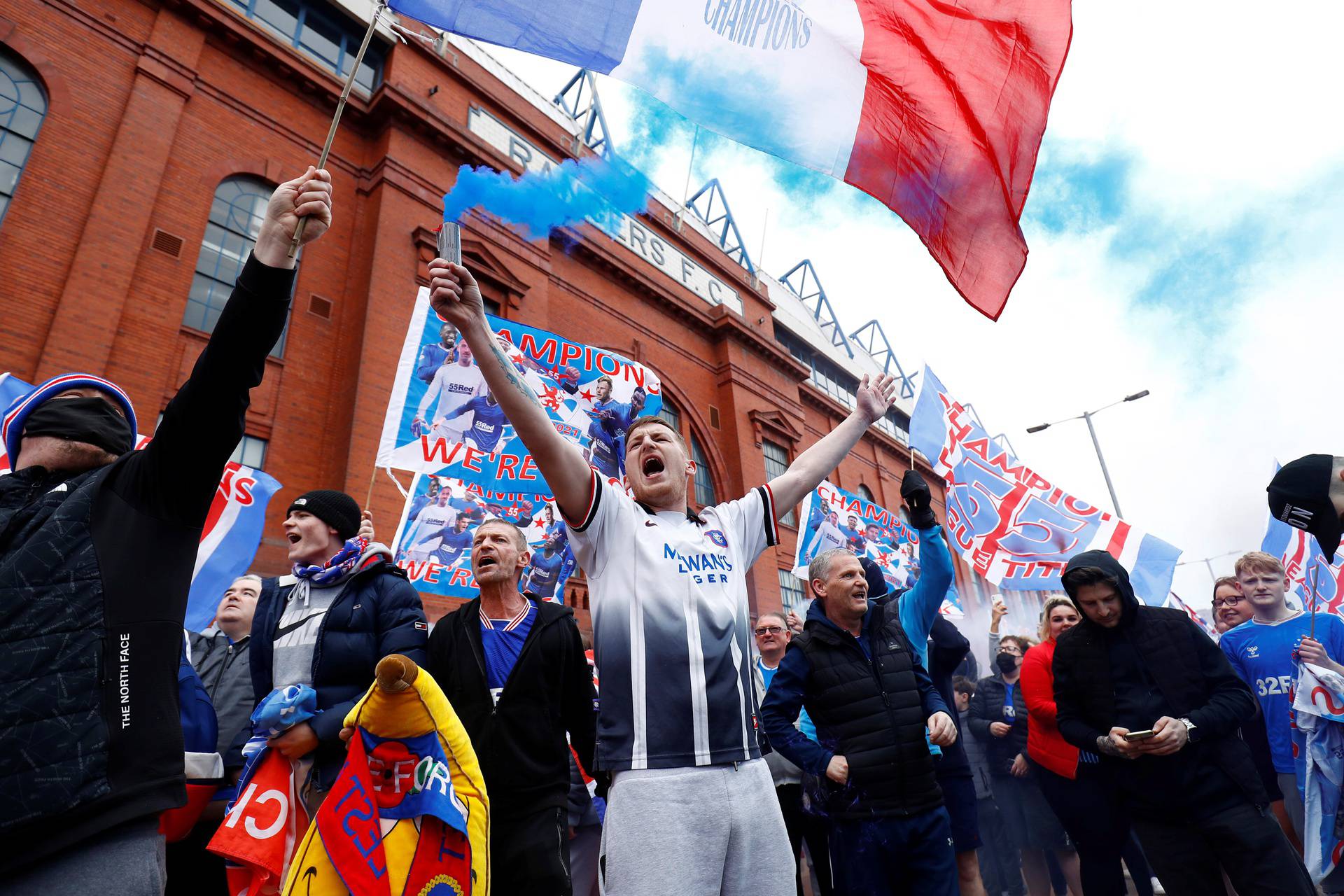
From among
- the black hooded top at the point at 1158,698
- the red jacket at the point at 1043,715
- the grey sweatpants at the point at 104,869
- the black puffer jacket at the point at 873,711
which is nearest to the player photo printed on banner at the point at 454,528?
the black puffer jacket at the point at 873,711

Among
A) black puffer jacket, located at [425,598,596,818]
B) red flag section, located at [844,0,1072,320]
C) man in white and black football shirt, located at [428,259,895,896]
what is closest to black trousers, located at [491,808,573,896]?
black puffer jacket, located at [425,598,596,818]

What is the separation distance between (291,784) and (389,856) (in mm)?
703

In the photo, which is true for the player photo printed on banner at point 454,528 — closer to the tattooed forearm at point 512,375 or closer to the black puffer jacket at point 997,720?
the black puffer jacket at point 997,720

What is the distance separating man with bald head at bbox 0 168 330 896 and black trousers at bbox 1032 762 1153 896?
14.1ft

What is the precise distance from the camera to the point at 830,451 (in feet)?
9.24

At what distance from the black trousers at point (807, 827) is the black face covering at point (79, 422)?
13.9 feet

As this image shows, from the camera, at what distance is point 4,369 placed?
8.58m

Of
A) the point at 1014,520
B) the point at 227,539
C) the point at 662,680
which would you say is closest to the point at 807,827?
the point at 662,680

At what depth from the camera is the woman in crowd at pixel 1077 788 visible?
3922 mm

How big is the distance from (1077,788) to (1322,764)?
4.15 ft

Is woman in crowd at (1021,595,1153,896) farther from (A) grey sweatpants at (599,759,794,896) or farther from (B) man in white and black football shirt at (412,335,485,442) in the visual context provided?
(B) man in white and black football shirt at (412,335,485,442)

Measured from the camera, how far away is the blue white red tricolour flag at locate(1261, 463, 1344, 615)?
784cm

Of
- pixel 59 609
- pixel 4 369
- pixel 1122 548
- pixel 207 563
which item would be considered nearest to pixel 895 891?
pixel 59 609

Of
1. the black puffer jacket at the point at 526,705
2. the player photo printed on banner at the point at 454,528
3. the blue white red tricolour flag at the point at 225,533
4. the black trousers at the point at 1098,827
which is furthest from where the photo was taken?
the player photo printed on banner at the point at 454,528
